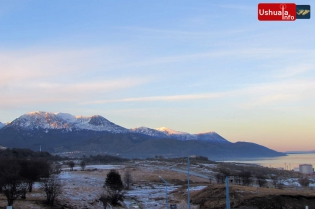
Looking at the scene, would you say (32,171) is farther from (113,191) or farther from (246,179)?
(246,179)

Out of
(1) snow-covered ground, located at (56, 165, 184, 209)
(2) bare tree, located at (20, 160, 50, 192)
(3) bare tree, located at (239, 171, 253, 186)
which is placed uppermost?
(2) bare tree, located at (20, 160, 50, 192)

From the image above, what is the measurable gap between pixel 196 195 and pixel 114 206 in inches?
583

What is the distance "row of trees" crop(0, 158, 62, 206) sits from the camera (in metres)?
59.8

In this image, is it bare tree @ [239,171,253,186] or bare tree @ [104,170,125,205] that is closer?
bare tree @ [104,170,125,205]

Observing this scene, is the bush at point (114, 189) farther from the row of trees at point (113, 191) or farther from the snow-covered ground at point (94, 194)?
the snow-covered ground at point (94, 194)

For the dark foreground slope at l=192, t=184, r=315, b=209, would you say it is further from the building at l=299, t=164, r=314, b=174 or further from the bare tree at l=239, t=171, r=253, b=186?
the building at l=299, t=164, r=314, b=174

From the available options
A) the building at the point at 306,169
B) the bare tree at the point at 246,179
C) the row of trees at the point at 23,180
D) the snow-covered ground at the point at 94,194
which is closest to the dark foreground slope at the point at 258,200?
the snow-covered ground at the point at 94,194

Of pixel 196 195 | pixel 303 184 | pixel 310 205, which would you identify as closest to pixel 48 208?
pixel 196 195

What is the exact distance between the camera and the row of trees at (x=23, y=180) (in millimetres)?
59787

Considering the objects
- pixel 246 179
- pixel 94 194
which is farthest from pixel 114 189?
pixel 246 179

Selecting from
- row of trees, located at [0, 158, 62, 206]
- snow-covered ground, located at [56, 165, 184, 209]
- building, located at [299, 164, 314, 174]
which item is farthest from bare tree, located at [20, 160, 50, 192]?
building, located at [299, 164, 314, 174]

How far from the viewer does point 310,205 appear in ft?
217

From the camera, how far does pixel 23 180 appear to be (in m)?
67.8

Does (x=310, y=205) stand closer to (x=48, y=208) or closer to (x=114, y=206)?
(x=114, y=206)
